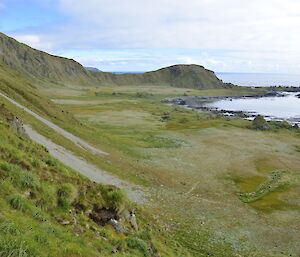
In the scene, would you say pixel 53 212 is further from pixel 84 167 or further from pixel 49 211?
pixel 84 167

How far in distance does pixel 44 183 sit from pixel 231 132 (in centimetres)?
7275

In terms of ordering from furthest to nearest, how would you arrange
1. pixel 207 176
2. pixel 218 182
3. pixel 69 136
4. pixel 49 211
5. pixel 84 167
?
pixel 69 136 → pixel 207 176 → pixel 218 182 → pixel 84 167 → pixel 49 211

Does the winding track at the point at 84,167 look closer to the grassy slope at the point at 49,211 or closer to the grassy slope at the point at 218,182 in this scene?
the grassy slope at the point at 218,182

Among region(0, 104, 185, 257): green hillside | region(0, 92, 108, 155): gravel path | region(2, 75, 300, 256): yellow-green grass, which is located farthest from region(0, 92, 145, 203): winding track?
region(0, 104, 185, 257): green hillside

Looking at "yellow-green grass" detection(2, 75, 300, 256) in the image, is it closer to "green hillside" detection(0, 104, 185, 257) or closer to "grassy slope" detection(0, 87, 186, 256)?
"grassy slope" detection(0, 87, 186, 256)

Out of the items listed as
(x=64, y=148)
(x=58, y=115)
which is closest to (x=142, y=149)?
(x=58, y=115)

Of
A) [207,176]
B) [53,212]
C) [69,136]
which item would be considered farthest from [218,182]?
[53,212]

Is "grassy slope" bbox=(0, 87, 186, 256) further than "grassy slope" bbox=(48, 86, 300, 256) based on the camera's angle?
No

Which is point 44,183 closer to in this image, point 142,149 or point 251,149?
point 142,149

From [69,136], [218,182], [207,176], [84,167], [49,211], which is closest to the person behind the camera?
[49,211]

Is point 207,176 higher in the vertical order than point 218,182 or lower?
higher

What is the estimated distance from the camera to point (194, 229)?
29.9m

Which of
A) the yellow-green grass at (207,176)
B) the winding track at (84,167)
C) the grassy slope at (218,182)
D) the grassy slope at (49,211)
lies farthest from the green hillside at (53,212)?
the winding track at (84,167)

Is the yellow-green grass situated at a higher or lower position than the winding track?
lower
